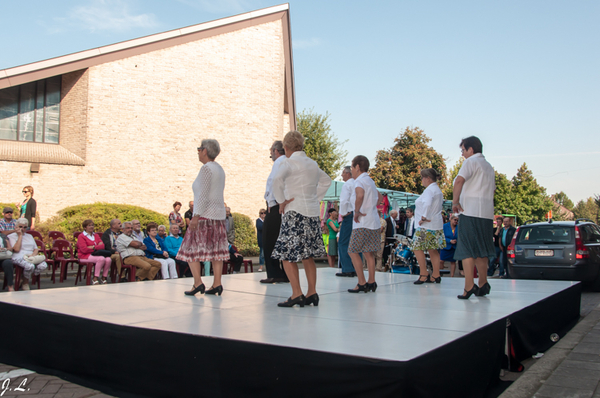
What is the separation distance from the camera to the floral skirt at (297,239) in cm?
450

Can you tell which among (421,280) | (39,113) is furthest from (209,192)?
(39,113)

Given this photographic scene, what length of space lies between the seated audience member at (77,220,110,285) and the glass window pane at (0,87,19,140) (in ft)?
36.7

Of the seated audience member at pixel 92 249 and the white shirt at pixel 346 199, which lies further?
the seated audience member at pixel 92 249

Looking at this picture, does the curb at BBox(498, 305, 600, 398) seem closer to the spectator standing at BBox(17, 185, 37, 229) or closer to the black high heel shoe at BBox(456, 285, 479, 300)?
the black high heel shoe at BBox(456, 285, 479, 300)

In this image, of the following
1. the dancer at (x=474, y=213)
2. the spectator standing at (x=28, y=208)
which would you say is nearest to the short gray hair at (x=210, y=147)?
the dancer at (x=474, y=213)

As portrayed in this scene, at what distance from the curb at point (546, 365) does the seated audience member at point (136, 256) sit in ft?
21.8

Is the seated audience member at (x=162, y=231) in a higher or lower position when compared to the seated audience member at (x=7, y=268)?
higher

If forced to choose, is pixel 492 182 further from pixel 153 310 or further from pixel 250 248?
pixel 250 248

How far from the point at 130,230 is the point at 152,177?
1085cm

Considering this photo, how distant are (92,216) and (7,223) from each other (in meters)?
6.85

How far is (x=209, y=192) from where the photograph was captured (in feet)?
17.2

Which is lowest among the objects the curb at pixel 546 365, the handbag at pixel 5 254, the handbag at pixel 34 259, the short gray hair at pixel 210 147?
the curb at pixel 546 365

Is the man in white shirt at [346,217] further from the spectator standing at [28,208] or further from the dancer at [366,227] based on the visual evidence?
the spectator standing at [28,208]

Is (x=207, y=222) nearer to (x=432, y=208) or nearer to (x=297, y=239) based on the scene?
(x=297, y=239)
